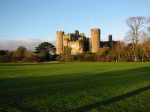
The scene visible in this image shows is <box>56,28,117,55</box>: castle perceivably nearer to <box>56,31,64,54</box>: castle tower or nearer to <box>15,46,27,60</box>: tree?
<box>56,31,64,54</box>: castle tower

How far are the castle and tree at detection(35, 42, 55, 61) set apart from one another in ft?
12.7

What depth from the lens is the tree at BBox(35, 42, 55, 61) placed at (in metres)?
64.2

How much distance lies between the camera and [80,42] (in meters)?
75.8

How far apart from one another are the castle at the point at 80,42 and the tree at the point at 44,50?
3882 millimetres

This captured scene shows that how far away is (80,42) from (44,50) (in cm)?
1487

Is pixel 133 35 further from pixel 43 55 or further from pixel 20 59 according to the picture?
pixel 20 59

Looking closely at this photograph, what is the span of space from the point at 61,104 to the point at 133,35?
39.7 metres

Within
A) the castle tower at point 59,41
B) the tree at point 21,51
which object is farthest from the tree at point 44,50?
the tree at point 21,51

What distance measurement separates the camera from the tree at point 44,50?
64250 millimetres

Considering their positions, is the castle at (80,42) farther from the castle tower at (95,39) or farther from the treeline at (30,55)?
the treeline at (30,55)

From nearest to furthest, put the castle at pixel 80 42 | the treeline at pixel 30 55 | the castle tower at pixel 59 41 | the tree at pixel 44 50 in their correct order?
the treeline at pixel 30 55 < the tree at pixel 44 50 < the castle at pixel 80 42 < the castle tower at pixel 59 41

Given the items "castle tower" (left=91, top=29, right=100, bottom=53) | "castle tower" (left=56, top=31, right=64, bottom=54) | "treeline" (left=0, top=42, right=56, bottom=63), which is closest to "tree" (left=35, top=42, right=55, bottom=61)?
"treeline" (left=0, top=42, right=56, bottom=63)

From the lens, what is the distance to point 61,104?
6.06 m

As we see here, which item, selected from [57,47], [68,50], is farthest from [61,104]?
[57,47]
